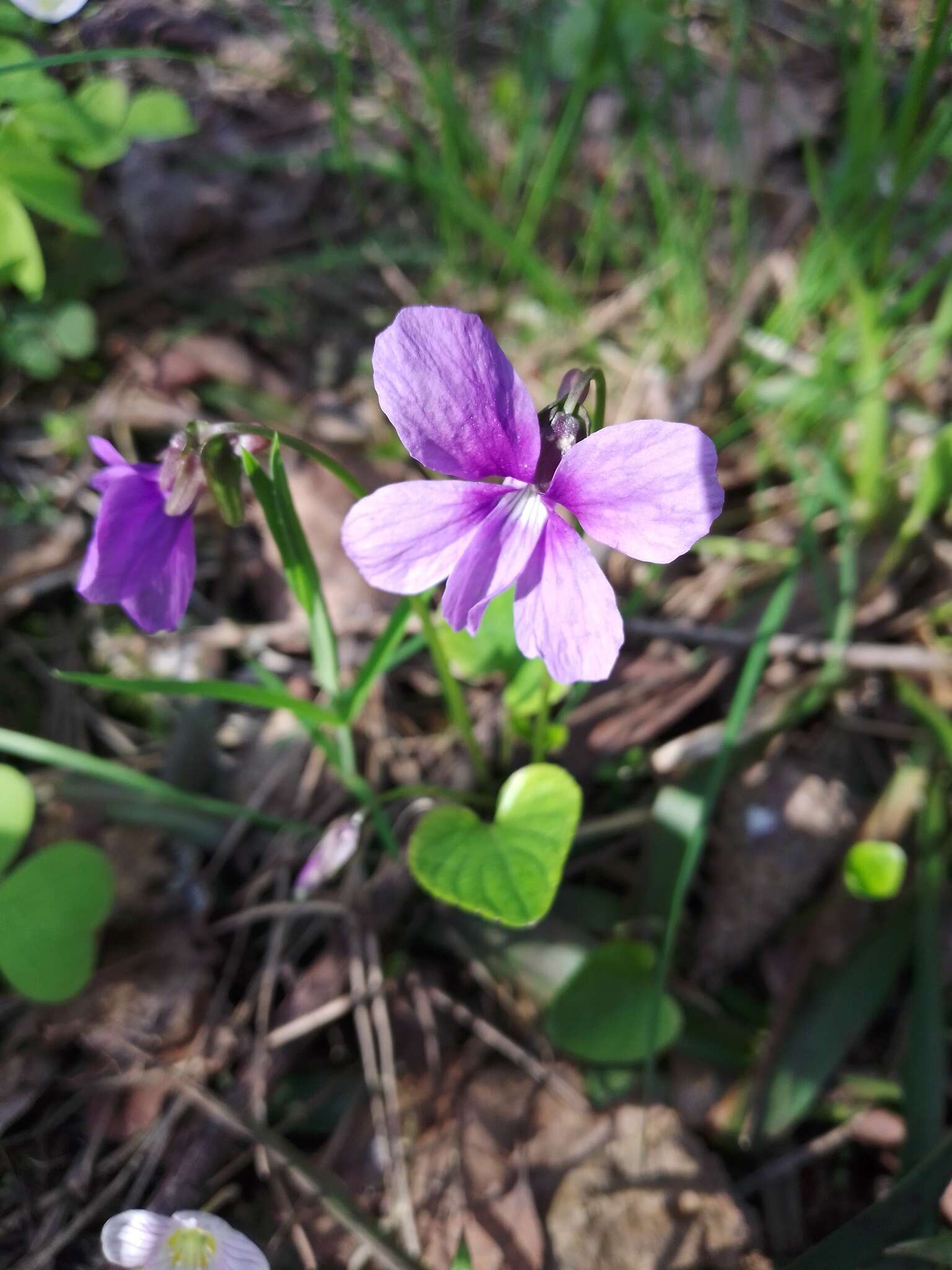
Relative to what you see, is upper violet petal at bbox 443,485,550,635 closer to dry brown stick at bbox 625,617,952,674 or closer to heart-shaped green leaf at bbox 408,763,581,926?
heart-shaped green leaf at bbox 408,763,581,926

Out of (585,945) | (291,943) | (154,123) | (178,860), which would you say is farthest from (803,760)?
(154,123)

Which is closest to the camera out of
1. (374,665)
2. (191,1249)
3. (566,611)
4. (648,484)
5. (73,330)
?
(648,484)

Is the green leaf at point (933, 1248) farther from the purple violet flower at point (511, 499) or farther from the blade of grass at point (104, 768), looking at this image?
the blade of grass at point (104, 768)

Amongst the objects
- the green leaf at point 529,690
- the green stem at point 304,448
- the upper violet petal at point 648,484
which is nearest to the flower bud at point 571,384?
the upper violet petal at point 648,484

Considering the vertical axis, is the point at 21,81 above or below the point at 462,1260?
above

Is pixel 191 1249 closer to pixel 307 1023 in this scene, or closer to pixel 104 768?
pixel 307 1023

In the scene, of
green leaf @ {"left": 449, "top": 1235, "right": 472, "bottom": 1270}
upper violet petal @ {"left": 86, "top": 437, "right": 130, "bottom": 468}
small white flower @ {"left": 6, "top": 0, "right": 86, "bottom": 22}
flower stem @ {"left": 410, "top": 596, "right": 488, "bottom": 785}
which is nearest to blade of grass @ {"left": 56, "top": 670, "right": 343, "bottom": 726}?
flower stem @ {"left": 410, "top": 596, "right": 488, "bottom": 785}

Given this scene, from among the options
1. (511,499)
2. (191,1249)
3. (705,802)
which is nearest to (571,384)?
(511,499)

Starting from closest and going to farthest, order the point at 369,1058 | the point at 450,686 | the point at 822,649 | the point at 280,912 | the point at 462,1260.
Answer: the point at 462,1260 < the point at 450,686 < the point at 369,1058 < the point at 280,912 < the point at 822,649
